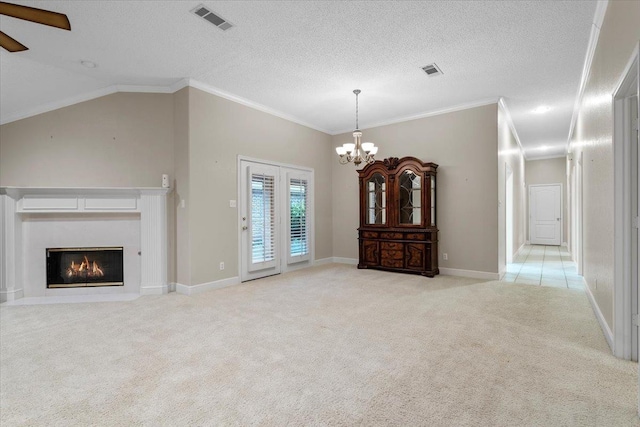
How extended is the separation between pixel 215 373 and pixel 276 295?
84.3 inches

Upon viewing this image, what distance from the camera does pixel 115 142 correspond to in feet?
15.4

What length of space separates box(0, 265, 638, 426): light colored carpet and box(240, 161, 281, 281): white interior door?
4.50ft

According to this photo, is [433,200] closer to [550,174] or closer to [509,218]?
[509,218]

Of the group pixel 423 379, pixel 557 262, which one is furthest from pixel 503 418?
pixel 557 262

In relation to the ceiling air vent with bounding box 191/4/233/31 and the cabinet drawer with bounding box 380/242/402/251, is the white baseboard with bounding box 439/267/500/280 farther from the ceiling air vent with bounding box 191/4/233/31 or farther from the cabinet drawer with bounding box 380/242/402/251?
the ceiling air vent with bounding box 191/4/233/31

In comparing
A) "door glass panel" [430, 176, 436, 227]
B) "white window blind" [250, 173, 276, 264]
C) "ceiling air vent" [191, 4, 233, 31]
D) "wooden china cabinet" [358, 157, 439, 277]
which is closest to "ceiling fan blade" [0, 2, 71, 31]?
"ceiling air vent" [191, 4, 233, 31]

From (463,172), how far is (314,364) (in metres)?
4.52

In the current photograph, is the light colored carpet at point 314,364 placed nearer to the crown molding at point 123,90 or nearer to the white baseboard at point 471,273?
the white baseboard at point 471,273

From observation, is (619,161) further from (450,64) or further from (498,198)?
(498,198)

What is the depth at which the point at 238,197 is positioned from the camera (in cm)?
520

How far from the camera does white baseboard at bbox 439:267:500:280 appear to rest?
17.3ft

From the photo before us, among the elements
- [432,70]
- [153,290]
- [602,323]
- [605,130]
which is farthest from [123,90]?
[602,323]

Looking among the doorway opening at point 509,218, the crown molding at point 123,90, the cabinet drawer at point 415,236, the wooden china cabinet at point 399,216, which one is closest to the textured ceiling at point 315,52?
the crown molding at point 123,90

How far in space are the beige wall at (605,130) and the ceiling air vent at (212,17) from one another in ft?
10.4
